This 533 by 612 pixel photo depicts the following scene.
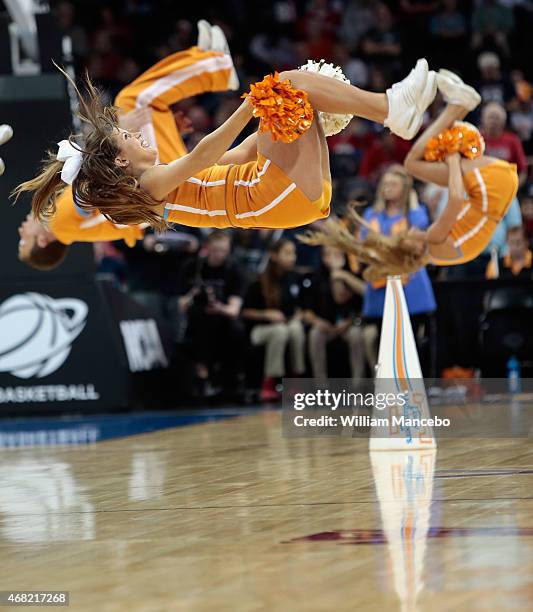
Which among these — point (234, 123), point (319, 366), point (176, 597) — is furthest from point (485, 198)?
point (176, 597)

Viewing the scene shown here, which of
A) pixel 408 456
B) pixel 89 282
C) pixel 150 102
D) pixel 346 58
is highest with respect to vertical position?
pixel 346 58

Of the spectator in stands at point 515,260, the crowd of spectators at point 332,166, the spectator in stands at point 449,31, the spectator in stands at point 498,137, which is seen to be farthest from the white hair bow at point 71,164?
the spectator in stands at point 449,31

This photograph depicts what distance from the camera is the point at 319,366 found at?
10.9 metres

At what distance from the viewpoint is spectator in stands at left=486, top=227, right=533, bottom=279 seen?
1040 centimetres

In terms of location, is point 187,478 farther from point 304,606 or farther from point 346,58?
point 346,58

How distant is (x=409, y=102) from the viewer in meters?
5.36

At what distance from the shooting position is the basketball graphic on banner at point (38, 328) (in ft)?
32.6

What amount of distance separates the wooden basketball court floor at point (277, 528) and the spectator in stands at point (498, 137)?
15.4 feet

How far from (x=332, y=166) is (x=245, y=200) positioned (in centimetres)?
835

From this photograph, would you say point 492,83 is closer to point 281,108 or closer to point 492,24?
point 492,24

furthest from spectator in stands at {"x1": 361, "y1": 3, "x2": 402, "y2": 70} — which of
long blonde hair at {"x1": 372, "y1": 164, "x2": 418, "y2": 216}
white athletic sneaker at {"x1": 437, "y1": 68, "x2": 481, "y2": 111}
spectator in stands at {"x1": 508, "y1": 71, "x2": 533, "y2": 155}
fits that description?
white athletic sneaker at {"x1": 437, "y1": 68, "x2": 481, "y2": 111}

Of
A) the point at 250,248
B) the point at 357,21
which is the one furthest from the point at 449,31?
the point at 250,248

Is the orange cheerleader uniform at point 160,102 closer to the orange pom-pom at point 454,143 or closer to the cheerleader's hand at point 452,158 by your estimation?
the orange pom-pom at point 454,143

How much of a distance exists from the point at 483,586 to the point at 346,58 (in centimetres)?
1245
